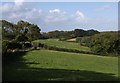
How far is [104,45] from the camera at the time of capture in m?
78.9

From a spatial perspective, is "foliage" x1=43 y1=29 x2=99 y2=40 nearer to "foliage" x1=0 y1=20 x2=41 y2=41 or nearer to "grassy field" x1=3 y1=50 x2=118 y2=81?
"foliage" x1=0 y1=20 x2=41 y2=41

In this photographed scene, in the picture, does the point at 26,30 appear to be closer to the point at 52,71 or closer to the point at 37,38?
the point at 37,38

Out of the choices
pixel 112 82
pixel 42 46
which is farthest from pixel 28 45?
pixel 112 82

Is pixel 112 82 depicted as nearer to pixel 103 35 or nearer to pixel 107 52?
pixel 107 52

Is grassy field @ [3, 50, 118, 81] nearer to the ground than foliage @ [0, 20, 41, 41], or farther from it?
nearer to the ground

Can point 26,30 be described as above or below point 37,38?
above

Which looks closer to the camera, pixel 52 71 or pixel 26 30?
pixel 52 71

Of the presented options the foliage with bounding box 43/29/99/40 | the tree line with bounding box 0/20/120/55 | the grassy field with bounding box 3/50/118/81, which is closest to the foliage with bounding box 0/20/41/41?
the tree line with bounding box 0/20/120/55

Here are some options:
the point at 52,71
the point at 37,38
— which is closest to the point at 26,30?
the point at 37,38

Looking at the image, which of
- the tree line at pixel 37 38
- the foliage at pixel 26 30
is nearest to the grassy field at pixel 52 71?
the tree line at pixel 37 38

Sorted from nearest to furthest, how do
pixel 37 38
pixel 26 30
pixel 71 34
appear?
pixel 26 30 < pixel 37 38 < pixel 71 34

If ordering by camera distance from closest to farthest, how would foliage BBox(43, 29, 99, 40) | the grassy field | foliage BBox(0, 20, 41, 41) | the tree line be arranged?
the grassy field < the tree line < foliage BBox(0, 20, 41, 41) < foliage BBox(43, 29, 99, 40)

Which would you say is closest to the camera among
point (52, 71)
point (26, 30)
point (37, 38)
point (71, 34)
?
point (52, 71)

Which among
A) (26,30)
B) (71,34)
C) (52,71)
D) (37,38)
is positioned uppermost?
(26,30)
